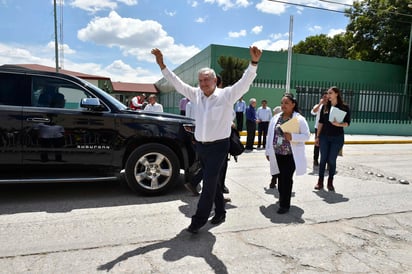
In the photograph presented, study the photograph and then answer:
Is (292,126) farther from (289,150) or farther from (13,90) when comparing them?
(13,90)

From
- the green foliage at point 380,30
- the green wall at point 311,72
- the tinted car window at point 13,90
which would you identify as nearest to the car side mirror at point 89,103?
the tinted car window at point 13,90

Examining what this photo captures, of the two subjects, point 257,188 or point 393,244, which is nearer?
point 393,244

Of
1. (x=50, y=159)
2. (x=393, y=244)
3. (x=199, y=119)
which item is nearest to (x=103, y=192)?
(x=50, y=159)

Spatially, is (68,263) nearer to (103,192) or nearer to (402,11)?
(103,192)

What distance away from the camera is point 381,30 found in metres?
26.8

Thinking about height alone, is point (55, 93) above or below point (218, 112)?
above

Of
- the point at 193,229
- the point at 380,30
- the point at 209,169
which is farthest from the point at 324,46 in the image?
the point at 193,229

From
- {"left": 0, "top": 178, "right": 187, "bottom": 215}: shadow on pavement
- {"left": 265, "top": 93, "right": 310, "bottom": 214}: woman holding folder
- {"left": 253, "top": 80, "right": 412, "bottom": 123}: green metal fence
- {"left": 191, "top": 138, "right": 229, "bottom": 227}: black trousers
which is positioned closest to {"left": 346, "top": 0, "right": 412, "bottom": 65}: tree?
{"left": 253, "top": 80, "right": 412, "bottom": 123}: green metal fence

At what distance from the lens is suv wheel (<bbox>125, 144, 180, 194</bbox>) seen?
4703 mm

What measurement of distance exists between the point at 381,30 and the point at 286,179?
27919mm

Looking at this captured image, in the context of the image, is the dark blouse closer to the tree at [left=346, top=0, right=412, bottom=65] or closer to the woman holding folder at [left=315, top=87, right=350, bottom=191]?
the woman holding folder at [left=315, top=87, right=350, bottom=191]

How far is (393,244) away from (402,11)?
27.9 meters

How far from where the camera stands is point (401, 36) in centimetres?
2630

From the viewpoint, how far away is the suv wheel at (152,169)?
470cm
